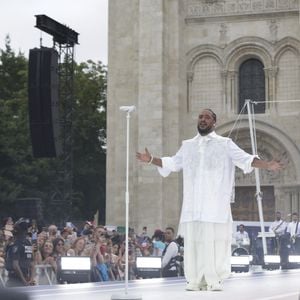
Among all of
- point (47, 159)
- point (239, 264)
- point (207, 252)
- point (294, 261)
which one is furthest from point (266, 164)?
point (47, 159)

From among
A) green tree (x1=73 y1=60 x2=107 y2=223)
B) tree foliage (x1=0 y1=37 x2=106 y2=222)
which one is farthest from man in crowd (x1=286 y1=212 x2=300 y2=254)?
green tree (x1=73 y1=60 x2=107 y2=223)

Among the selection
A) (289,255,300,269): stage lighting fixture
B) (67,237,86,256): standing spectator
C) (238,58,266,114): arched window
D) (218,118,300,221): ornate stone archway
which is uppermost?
(238,58,266,114): arched window

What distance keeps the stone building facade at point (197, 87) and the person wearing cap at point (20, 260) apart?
20102 millimetres

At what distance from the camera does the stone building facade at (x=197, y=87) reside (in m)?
33.6

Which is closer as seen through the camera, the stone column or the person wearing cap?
the person wearing cap

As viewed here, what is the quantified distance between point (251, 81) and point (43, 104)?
10692 mm

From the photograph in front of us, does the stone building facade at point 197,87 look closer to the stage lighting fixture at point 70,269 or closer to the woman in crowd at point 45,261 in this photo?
the woman in crowd at point 45,261

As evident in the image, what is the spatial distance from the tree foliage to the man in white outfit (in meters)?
27.2

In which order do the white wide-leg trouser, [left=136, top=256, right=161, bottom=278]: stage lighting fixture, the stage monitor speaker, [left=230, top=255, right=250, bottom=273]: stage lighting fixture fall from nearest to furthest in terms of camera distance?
1. the white wide-leg trouser
2. [left=136, top=256, right=161, bottom=278]: stage lighting fixture
3. [left=230, top=255, right=250, bottom=273]: stage lighting fixture
4. the stage monitor speaker

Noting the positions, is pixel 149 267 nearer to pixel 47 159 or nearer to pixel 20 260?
pixel 20 260

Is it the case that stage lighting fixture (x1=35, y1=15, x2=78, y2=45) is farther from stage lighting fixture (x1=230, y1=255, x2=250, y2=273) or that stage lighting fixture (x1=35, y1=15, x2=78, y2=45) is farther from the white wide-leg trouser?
the white wide-leg trouser

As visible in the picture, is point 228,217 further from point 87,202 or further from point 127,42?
point 87,202

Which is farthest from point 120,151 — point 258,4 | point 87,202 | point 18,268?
point 18,268

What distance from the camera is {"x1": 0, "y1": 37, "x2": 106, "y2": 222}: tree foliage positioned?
3994 centimetres
